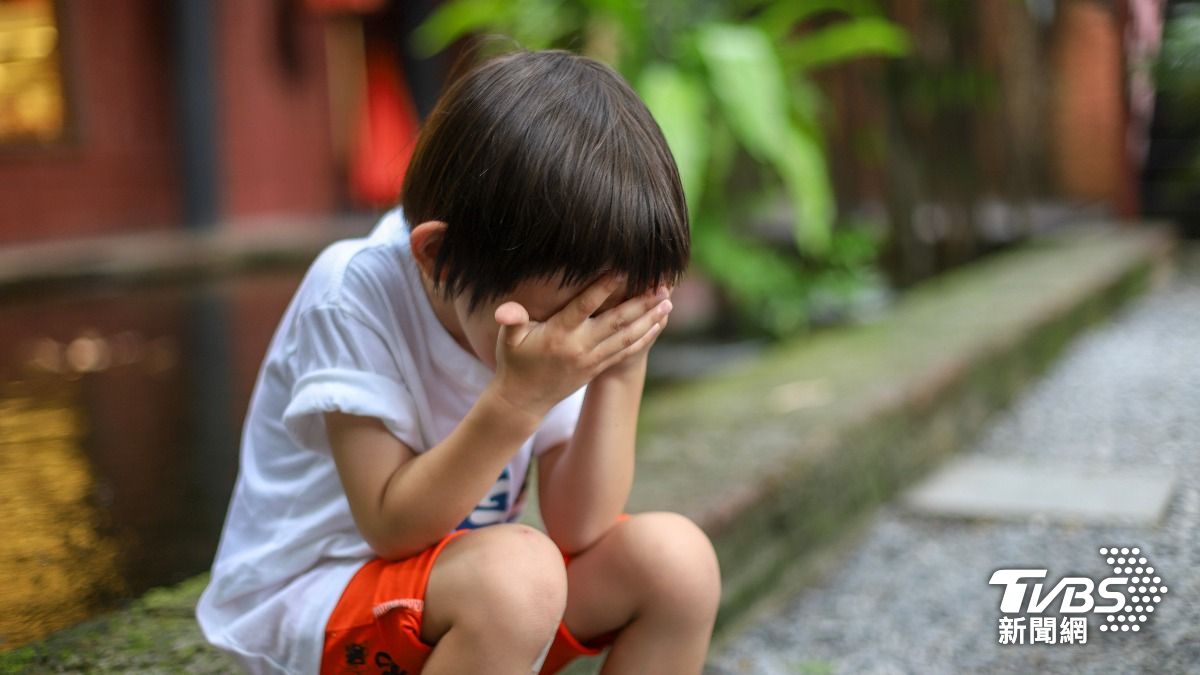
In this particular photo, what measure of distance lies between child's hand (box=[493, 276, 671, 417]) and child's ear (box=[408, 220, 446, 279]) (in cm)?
9

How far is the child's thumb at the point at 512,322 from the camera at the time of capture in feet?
3.74

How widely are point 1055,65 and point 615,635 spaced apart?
5731 mm

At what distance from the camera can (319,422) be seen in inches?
49.9

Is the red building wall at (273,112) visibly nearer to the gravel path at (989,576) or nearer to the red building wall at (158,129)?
the red building wall at (158,129)

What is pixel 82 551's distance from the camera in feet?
6.72

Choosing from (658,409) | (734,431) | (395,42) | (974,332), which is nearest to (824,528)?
(734,431)

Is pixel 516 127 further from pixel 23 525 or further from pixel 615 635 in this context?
pixel 23 525

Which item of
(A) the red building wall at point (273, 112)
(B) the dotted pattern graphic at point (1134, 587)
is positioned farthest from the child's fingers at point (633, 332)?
(A) the red building wall at point (273, 112)

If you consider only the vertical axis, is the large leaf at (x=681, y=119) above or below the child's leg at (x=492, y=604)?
above

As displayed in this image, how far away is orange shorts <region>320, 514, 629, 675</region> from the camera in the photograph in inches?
48.4

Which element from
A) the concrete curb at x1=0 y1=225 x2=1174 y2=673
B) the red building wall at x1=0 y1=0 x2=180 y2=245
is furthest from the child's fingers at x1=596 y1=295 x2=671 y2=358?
the red building wall at x1=0 y1=0 x2=180 y2=245

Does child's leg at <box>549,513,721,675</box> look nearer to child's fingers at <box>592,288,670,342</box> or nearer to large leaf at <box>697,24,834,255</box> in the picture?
child's fingers at <box>592,288,670,342</box>

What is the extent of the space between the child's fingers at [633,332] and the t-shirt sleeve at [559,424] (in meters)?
0.21

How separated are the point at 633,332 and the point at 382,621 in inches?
14.8
